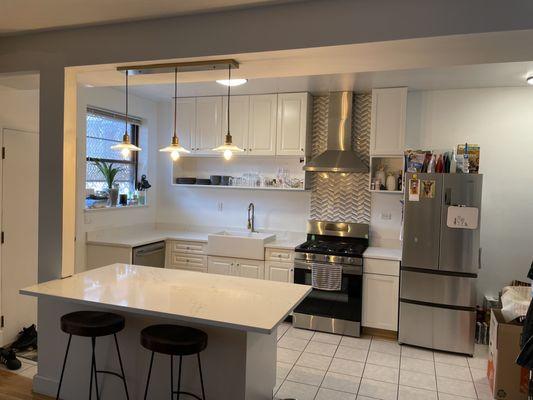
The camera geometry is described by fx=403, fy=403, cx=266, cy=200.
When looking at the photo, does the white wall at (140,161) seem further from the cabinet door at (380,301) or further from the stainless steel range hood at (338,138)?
the cabinet door at (380,301)

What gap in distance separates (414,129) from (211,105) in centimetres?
244

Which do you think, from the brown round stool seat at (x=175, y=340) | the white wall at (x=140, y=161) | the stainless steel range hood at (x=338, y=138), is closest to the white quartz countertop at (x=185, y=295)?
the brown round stool seat at (x=175, y=340)

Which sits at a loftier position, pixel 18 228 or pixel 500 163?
pixel 500 163

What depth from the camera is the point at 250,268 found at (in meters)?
4.57

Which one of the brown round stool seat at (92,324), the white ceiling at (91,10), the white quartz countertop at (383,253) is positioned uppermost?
the white ceiling at (91,10)

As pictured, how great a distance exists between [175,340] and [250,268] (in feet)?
7.93

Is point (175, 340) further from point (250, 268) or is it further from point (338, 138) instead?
point (338, 138)

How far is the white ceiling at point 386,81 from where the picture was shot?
12.1 feet

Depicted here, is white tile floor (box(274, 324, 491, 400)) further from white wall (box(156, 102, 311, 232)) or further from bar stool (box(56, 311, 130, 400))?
white wall (box(156, 102, 311, 232))

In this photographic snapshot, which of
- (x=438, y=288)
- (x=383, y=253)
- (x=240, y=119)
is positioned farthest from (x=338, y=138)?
(x=438, y=288)

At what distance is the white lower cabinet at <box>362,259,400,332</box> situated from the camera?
13.5 feet

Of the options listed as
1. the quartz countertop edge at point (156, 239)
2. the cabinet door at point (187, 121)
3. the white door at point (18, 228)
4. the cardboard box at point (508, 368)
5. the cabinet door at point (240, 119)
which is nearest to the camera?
the cardboard box at point (508, 368)

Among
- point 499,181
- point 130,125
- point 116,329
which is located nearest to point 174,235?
point 130,125

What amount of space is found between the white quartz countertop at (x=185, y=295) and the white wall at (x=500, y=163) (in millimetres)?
2669
